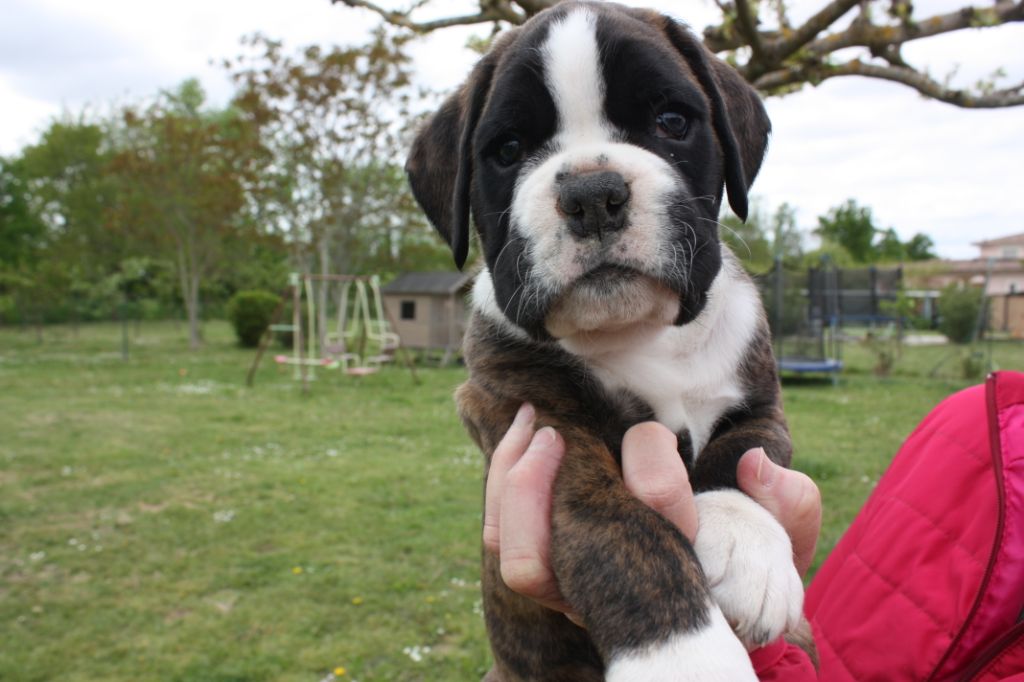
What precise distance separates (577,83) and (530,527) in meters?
1.15

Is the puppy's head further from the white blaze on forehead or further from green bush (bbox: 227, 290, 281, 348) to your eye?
green bush (bbox: 227, 290, 281, 348)

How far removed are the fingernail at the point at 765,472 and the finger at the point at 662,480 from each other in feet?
0.72

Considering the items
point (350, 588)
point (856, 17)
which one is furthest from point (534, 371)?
point (350, 588)

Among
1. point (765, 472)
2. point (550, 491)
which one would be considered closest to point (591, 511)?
point (550, 491)

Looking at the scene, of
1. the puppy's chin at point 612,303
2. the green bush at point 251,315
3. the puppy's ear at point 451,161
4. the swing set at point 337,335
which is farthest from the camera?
the green bush at point 251,315

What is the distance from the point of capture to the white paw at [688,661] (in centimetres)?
163

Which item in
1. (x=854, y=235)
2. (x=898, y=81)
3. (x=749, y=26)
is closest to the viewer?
(x=749, y=26)

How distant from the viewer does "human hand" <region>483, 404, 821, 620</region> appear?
1.88 metres

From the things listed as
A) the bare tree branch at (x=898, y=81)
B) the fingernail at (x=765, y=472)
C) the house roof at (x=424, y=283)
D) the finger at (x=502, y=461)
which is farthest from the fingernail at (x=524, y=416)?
the house roof at (x=424, y=283)

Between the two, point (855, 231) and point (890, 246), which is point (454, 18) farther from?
point (890, 246)

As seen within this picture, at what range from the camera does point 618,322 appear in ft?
6.79

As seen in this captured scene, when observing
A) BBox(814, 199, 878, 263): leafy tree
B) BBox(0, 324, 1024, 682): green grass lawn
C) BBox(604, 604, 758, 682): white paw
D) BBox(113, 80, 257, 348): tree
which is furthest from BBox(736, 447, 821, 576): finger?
BBox(814, 199, 878, 263): leafy tree

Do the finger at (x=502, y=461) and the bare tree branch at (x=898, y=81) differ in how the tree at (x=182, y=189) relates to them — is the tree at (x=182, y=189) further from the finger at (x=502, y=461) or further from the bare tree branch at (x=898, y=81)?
the finger at (x=502, y=461)

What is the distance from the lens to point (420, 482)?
400 inches
